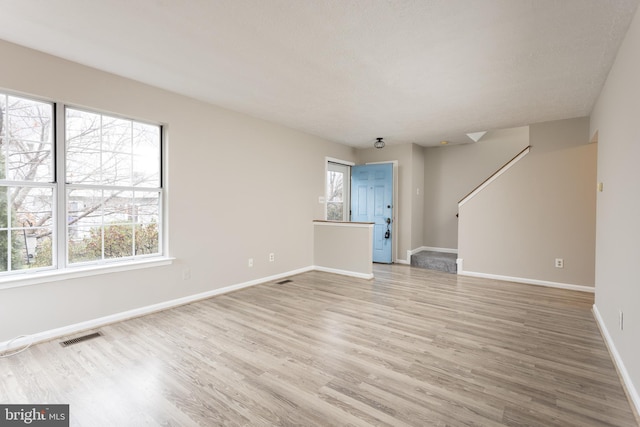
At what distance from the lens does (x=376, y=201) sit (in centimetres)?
651

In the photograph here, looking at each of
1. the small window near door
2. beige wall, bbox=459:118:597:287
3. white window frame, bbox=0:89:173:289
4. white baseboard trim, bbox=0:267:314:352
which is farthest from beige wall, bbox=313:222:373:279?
white window frame, bbox=0:89:173:289

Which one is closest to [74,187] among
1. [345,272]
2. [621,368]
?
[345,272]

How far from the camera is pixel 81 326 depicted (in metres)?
2.90

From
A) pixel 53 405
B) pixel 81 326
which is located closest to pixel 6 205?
pixel 81 326

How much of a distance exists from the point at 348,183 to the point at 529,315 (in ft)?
13.9

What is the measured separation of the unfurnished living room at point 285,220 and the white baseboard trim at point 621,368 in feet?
0.09

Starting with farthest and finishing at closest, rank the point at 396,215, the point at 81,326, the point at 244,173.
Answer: the point at 396,215 → the point at 244,173 → the point at 81,326

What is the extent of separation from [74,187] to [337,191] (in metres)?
4.60

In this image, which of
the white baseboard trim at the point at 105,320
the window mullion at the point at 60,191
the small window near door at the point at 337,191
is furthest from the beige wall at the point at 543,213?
the window mullion at the point at 60,191

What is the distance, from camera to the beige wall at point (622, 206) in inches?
76.5

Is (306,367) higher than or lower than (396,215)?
lower

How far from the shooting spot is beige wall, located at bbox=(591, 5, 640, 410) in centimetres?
194

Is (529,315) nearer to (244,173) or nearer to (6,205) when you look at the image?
(244,173)

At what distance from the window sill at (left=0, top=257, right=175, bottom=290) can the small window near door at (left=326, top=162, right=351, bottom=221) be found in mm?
3583
